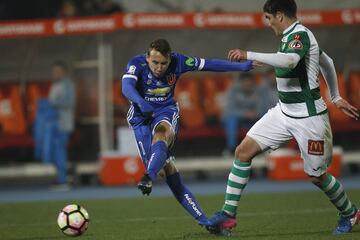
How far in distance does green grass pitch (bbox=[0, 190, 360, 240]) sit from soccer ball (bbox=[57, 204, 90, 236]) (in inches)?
6.9

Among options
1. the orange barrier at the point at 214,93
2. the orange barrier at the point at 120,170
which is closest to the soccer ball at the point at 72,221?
the orange barrier at the point at 120,170

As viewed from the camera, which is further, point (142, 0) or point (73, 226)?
point (142, 0)

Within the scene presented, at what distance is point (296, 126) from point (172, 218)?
2.97m

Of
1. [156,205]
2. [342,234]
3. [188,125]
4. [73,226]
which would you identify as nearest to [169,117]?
[73,226]

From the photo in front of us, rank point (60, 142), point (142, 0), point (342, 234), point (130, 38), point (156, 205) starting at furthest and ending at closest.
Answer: point (142, 0)
point (130, 38)
point (60, 142)
point (156, 205)
point (342, 234)

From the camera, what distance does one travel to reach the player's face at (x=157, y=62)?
9.05m

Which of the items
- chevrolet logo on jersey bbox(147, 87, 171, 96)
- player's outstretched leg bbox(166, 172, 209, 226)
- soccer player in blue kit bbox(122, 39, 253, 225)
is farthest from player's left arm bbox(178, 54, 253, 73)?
player's outstretched leg bbox(166, 172, 209, 226)

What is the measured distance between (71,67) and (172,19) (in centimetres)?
245

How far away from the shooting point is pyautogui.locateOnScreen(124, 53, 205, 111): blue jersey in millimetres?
9359

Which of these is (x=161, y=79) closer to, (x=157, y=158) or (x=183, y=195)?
(x=157, y=158)

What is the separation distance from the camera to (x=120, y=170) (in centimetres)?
1795

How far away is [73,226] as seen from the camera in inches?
361

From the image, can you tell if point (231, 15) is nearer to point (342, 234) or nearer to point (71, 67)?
point (71, 67)

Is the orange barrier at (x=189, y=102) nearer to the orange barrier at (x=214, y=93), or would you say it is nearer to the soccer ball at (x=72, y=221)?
the orange barrier at (x=214, y=93)
